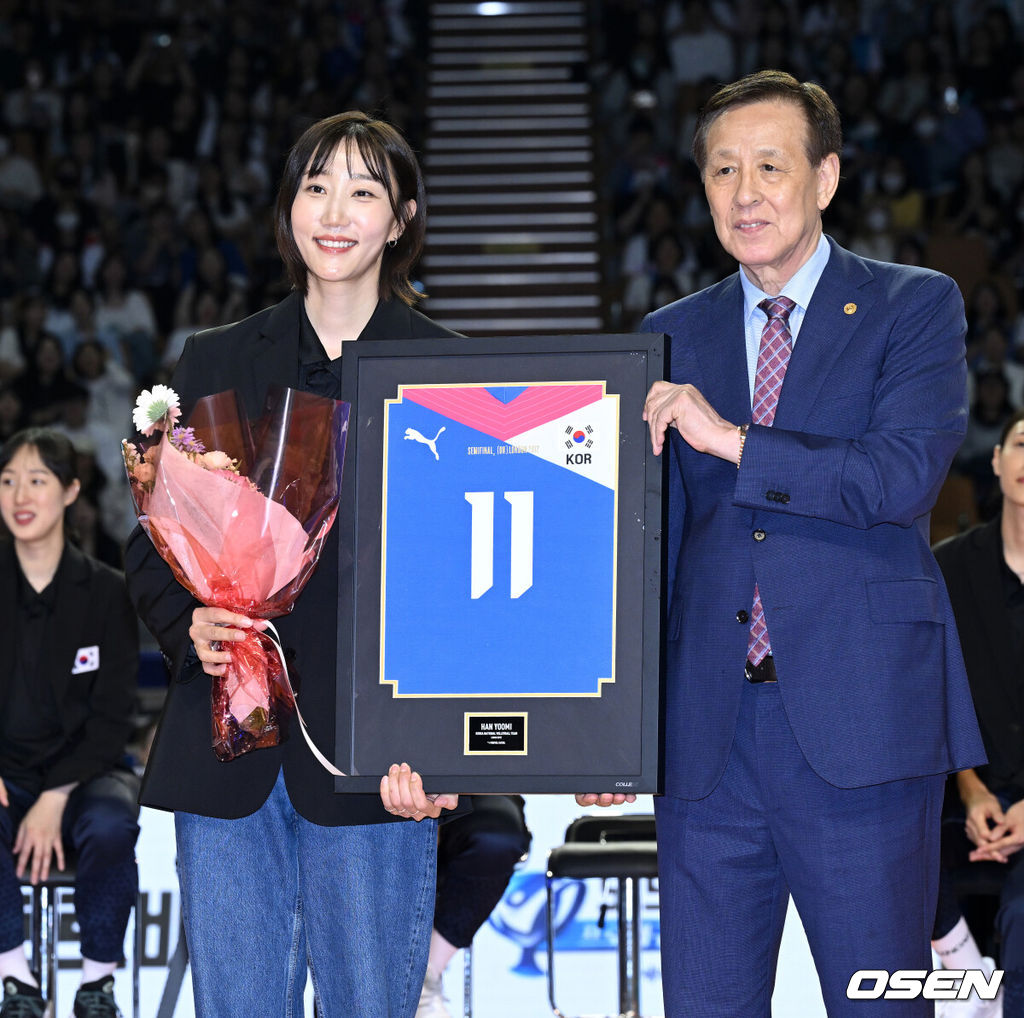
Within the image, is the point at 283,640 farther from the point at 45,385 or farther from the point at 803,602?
the point at 45,385

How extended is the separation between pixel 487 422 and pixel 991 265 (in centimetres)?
824

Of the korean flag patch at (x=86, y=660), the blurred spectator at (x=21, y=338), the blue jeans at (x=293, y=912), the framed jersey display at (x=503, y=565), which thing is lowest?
the blue jeans at (x=293, y=912)

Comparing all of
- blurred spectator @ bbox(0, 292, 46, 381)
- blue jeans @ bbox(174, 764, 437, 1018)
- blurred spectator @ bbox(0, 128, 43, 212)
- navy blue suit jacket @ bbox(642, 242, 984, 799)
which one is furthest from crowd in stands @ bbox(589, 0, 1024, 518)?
blue jeans @ bbox(174, 764, 437, 1018)

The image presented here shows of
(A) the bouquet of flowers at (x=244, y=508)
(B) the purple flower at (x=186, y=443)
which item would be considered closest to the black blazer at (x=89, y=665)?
(A) the bouquet of flowers at (x=244, y=508)

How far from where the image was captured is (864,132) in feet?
35.3

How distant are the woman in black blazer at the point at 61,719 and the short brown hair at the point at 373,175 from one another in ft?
6.51

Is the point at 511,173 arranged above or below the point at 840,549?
above

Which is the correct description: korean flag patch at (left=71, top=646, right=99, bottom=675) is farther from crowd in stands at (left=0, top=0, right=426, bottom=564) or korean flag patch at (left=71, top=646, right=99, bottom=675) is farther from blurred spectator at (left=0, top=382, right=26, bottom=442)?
blurred spectator at (left=0, top=382, right=26, bottom=442)

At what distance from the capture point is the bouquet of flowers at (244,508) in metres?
2.03

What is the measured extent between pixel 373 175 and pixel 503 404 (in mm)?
418

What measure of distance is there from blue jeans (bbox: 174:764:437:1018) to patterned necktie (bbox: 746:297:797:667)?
62 centimetres

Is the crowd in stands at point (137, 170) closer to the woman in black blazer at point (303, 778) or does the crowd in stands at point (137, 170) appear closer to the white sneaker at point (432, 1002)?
the white sneaker at point (432, 1002)

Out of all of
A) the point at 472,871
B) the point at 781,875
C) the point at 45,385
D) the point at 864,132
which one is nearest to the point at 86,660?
the point at 472,871

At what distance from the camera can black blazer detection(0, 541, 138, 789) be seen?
409 centimetres
